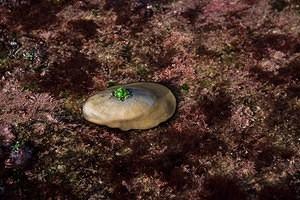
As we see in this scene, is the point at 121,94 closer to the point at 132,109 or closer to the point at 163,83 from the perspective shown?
the point at 132,109

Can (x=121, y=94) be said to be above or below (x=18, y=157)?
above

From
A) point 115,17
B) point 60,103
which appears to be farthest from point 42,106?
point 115,17

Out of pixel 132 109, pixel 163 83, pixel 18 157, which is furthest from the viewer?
pixel 163 83

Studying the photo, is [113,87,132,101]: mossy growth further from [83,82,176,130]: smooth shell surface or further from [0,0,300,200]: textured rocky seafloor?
[0,0,300,200]: textured rocky seafloor

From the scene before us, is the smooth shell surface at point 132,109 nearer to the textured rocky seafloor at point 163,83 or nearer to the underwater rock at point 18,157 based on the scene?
the textured rocky seafloor at point 163,83

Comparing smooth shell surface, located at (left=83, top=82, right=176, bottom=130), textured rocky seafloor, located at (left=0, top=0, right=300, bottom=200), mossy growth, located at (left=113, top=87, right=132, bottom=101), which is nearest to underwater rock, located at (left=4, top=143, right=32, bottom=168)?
textured rocky seafloor, located at (left=0, top=0, right=300, bottom=200)

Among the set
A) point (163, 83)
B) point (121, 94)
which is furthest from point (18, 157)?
point (163, 83)
